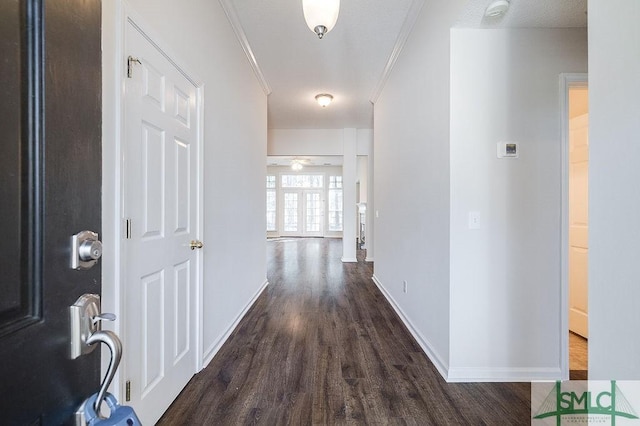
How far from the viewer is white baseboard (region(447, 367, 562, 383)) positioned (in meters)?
1.95

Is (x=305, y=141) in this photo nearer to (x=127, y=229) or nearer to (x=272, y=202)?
(x=127, y=229)

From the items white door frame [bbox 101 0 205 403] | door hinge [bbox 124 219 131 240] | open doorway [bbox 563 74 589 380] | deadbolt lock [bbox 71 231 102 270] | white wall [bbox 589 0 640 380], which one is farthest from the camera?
open doorway [bbox 563 74 589 380]

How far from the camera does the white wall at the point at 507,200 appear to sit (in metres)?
1.95

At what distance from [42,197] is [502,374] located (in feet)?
→ 8.21

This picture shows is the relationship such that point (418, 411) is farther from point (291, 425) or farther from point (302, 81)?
point (302, 81)

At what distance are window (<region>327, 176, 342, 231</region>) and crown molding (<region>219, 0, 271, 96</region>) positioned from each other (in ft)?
25.8

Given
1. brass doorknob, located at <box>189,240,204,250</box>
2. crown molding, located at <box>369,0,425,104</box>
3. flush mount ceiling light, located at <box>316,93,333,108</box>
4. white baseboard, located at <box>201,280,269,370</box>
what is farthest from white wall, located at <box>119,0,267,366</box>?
crown molding, located at <box>369,0,425,104</box>

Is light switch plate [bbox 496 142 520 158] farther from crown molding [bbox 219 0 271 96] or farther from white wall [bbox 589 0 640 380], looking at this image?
crown molding [bbox 219 0 271 96]

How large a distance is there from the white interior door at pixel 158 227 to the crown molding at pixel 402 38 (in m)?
1.91

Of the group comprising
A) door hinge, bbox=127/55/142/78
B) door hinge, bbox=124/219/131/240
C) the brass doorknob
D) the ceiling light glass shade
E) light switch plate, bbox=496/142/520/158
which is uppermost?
the ceiling light glass shade

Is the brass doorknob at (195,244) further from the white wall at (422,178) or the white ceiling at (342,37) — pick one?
the white ceiling at (342,37)

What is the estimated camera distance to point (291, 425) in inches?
61.4

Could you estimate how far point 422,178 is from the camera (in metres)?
2.43

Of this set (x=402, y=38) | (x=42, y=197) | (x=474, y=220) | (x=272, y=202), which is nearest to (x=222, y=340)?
(x=474, y=220)
